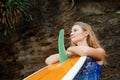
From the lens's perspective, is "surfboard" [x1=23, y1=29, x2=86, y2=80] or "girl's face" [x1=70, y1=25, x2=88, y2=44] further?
"girl's face" [x1=70, y1=25, x2=88, y2=44]

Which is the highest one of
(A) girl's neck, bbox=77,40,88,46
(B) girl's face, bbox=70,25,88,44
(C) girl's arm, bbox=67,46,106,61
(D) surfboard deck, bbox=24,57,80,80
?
(B) girl's face, bbox=70,25,88,44

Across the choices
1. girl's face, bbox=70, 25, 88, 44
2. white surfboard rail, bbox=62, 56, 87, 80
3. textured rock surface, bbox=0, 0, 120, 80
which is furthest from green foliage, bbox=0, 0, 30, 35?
white surfboard rail, bbox=62, 56, 87, 80

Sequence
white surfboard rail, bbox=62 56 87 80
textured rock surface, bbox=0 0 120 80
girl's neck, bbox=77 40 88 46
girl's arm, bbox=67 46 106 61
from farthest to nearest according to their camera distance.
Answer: textured rock surface, bbox=0 0 120 80
girl's neck, bbox=77 40 88 46
girl's arm, bbox=67 46 106 61
white surfboard rail, bbox=62 56 87 80

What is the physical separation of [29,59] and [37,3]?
57.3 inches

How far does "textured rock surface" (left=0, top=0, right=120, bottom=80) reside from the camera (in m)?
7.44

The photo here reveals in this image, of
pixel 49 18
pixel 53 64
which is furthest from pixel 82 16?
pixel 53 64

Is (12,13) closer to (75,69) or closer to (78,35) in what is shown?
(78,35)

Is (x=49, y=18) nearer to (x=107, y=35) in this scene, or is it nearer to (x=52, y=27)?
(x=52, y=27)

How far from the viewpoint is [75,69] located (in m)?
2.65

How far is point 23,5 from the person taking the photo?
8055 mm

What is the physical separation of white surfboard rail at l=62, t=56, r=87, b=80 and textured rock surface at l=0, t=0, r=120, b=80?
4487mm

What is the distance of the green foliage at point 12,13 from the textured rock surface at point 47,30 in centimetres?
18

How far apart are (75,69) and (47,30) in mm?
5165

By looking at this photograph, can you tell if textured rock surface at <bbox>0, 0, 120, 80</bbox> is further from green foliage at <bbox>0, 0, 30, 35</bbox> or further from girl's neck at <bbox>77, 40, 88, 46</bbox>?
girl's neck at <bbox>77, 40, 88, 46</bbox>
